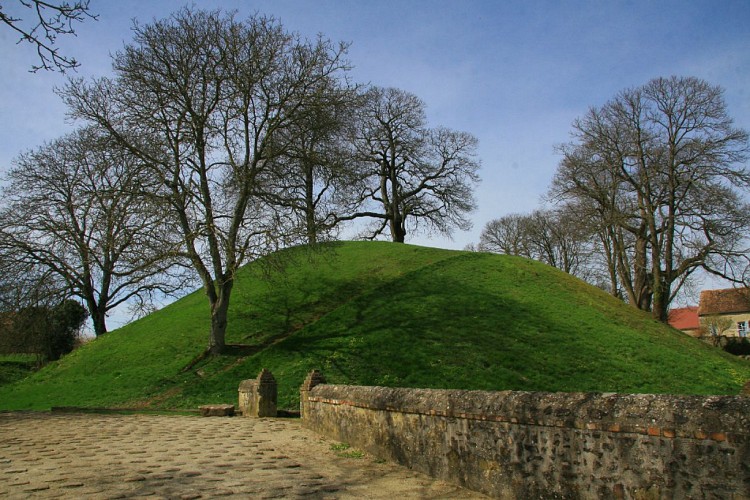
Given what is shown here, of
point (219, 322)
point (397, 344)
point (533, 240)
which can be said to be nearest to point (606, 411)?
point (397, 344)

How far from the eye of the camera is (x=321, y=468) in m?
8.01

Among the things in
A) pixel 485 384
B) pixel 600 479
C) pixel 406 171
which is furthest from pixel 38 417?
pixel 406 171

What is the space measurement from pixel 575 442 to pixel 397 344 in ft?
51.8

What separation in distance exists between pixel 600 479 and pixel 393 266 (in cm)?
2603

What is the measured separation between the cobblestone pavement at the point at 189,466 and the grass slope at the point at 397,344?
6.88m

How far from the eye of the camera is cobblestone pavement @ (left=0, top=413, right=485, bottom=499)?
631cm

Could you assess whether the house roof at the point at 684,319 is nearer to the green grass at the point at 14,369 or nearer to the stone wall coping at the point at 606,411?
the green grass at the point at 14,369

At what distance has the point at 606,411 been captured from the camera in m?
4.78

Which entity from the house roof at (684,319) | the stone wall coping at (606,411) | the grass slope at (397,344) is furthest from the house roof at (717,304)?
the stone wall coping at (606,411)

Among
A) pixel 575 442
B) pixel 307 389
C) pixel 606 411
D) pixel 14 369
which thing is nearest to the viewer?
pixel 606 411

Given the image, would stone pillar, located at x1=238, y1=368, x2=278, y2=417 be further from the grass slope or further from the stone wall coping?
the stone wall coping

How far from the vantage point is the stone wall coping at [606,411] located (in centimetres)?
397

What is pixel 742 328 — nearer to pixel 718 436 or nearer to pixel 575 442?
pixel 575 442

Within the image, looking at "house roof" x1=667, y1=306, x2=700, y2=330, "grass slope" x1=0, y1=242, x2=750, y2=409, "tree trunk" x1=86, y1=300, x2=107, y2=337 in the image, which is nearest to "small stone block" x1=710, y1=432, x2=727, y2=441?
"grass slope" x1=0, y1=242, x2=750, y2=409
